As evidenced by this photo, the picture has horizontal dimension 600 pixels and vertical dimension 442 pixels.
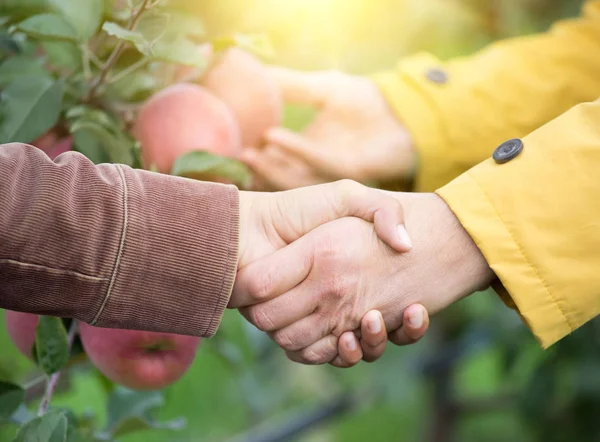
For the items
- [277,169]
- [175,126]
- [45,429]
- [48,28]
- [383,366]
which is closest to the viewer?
[45,429]

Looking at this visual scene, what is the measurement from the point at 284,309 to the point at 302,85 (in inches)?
20.8

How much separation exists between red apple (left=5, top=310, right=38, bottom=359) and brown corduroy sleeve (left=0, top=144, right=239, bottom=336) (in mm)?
137

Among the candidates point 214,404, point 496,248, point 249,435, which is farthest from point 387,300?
point 214,404

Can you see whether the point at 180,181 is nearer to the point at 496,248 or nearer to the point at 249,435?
the point at 496,248

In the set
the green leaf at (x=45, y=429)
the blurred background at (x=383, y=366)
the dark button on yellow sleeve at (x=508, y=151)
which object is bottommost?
the blurred background at (x=383, y=366)

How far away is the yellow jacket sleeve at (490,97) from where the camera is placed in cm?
109

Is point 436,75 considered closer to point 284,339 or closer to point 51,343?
point 284,339

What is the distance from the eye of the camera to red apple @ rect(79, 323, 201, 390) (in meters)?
0.72

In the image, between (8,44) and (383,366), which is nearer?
(8,44)

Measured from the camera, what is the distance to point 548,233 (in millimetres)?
724

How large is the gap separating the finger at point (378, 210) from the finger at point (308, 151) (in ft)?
0.94

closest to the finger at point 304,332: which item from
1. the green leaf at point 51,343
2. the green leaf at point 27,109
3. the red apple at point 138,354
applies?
the red apple at point 138,354

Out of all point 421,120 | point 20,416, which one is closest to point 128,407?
point 20,416

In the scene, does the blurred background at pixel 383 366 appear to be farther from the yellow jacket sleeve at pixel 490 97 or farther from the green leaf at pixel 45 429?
the green leaf at pixel 45 429
